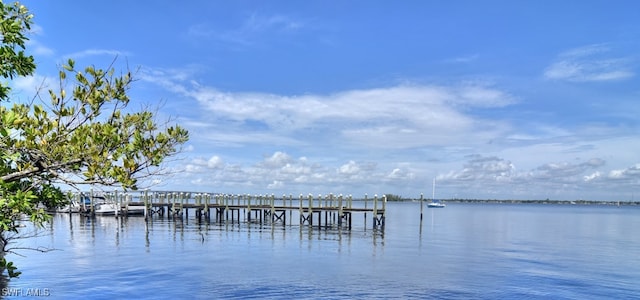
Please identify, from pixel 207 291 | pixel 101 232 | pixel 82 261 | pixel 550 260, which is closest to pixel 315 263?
pixel 207 291

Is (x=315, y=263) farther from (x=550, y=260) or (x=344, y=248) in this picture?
(x=550, y=260)

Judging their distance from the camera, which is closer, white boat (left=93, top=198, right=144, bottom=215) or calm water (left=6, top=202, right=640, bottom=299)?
calm water (left=6, top=202, right=640, bottom=299)

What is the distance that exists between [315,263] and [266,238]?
14.7m

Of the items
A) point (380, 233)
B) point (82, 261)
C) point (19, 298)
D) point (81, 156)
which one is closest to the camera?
point (81, 156)

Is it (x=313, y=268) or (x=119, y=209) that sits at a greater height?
(x=313, y=268)

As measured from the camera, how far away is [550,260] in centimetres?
3372

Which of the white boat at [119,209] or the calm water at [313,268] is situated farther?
the white boat at [119,209]

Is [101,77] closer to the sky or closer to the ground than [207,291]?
closer to the sky

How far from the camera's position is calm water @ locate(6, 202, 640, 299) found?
2136 centimetres

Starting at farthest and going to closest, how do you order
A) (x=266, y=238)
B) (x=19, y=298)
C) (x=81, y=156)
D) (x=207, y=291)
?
(x=266, y=238) → (x=207, y=291) → (x=19, y=298) → (x=81, y=156)

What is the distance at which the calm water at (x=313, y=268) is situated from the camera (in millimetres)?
21359

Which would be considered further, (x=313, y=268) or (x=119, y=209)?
(x=119, y=209)

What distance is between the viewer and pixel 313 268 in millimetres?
27281

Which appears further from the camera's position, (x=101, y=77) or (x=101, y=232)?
(x=101, y=232)
